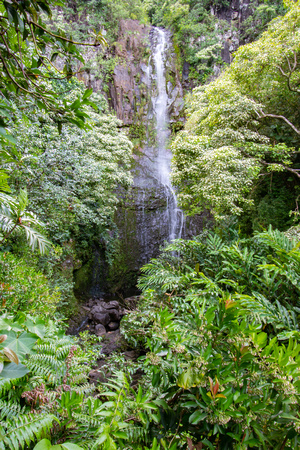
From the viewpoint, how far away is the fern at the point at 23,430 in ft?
2.70

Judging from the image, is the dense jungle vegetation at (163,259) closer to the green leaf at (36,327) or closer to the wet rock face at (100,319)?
the green leaf at (36,327)

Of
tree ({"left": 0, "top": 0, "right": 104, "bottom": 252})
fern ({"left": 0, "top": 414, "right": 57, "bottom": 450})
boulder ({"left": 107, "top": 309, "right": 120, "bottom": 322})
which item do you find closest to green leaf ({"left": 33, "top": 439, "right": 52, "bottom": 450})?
fern ({"left": 0, "top": 414, "right": 57, "bottom": 450})

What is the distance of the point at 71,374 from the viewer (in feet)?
4.80

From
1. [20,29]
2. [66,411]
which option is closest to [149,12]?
[20,29]

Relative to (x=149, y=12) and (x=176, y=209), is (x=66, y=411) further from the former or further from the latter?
(x=149, y=12)

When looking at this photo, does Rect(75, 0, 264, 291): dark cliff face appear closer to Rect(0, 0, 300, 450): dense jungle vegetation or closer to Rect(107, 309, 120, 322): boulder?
Rect(0, 0, 300, 450): dense jungle vegetation

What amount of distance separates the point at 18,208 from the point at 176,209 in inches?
372

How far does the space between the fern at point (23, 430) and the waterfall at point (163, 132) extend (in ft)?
31.3

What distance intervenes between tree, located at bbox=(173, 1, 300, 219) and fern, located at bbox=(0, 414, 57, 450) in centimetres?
452

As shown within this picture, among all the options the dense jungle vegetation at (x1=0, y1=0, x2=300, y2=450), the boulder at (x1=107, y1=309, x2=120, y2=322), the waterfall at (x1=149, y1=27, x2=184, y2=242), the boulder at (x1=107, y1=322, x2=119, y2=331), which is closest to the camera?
the dense jungle vegetation at (x1=0, y1=0, x2=300, y2=450)

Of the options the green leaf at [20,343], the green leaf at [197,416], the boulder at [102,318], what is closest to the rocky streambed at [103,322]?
the boulder at [102,318]

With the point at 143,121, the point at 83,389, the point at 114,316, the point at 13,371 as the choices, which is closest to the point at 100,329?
the point at 114,316

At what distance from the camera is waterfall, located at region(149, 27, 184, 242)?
10.7 m

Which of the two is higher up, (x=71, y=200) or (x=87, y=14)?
(x=87, y=14)
